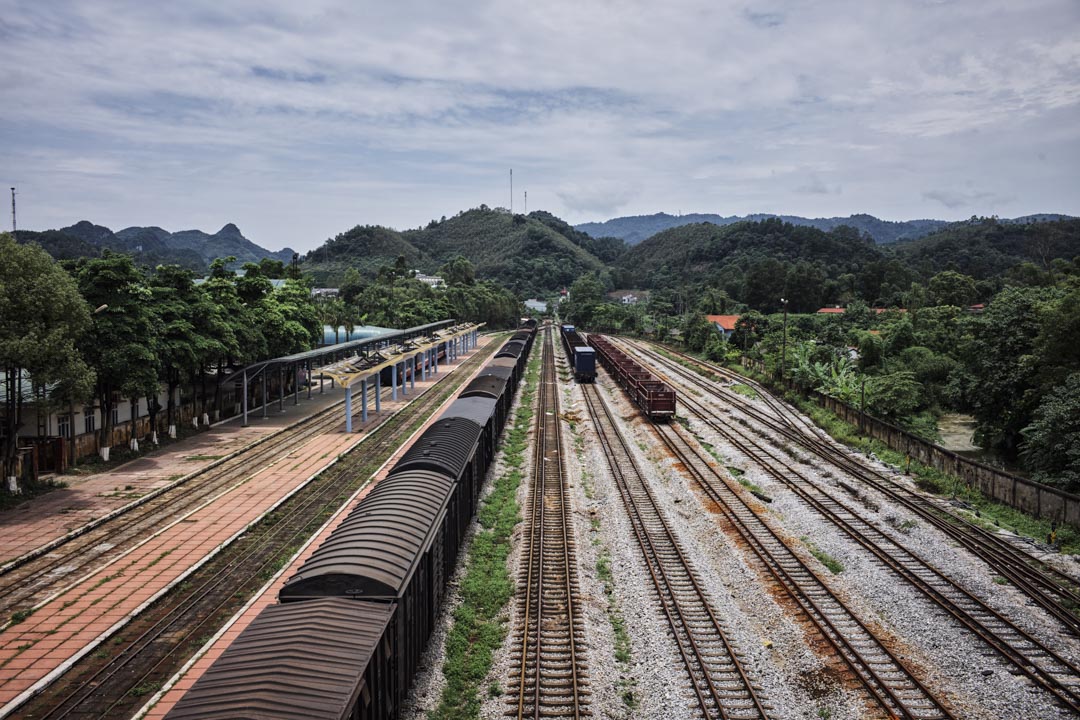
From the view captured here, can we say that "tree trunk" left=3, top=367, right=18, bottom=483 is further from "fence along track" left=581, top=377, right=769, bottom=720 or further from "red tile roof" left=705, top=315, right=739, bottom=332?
"red tile roof" left=705, top=315, right=739, bottom=332

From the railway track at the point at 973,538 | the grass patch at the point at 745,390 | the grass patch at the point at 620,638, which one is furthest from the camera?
the grass patch at the point at 745,390

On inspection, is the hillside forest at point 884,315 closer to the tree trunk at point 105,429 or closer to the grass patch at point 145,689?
the tree trunk at point 105,429

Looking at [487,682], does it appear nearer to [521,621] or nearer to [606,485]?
[521,621]

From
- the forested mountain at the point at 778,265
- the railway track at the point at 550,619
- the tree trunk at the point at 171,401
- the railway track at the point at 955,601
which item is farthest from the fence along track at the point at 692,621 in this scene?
the forested mountain at the point at 778,265

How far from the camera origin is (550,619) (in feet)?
49.1

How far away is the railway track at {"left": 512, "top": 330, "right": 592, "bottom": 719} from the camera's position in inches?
472

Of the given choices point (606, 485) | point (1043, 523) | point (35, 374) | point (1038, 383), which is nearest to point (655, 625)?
point (606, 485)

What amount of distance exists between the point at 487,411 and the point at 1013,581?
54.0 feet

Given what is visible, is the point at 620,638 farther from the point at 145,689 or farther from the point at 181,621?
the point at 181,621

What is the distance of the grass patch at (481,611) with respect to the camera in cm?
1202

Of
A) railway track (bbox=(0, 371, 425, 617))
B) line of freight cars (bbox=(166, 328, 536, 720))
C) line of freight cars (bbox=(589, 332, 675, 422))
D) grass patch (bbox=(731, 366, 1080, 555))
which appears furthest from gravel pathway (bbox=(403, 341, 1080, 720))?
line of freight cars (bbox=(589, 332, 675, 422))

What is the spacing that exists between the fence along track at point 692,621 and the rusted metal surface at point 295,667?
6100 mm

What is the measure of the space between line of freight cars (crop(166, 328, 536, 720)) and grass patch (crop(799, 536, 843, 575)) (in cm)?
964

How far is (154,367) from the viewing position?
27.8 meters
